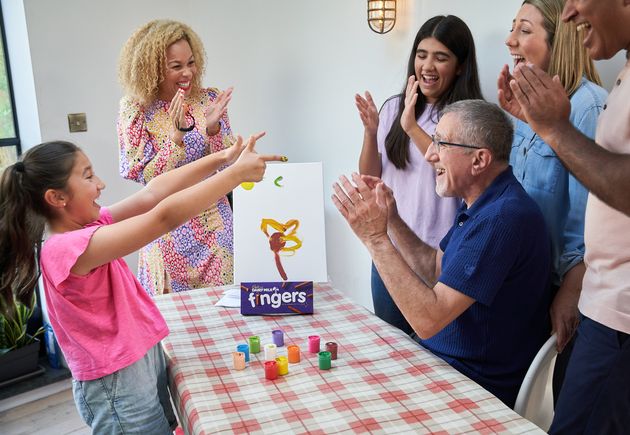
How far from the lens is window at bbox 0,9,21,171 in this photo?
333 cm

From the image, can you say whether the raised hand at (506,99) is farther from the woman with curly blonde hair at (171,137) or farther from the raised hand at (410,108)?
the woman with curly blonde hair at (171,137)

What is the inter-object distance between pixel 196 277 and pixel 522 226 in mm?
1520

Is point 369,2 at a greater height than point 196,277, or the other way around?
point 369,2

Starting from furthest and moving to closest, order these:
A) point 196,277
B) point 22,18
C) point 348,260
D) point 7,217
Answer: point 348,260
point 22,18
point 196,277
point 7,217

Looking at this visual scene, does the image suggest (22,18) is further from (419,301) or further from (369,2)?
(419,301)

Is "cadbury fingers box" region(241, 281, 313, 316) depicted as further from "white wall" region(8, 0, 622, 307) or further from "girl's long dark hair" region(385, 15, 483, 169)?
"white wall" region(8, 0, 622, 307)

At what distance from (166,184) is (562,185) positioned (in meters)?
1.21

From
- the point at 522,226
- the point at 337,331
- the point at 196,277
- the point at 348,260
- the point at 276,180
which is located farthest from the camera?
the point at 348,260

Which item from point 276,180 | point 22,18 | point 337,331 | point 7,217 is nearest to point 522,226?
point 337,331

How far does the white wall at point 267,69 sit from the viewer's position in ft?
10.0

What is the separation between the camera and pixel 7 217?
1342 millimetres

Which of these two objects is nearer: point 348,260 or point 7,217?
point 7,217

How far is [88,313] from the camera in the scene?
4.51 ft

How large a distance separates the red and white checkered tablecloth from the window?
7.21ft
